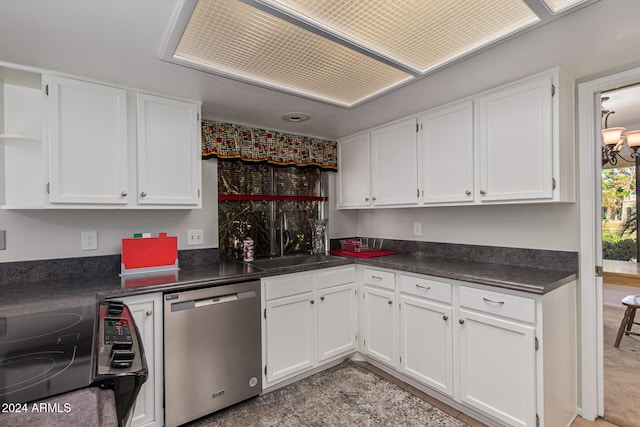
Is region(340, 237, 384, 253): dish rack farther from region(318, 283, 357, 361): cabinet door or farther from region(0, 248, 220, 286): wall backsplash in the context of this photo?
region(0, 248, 220, 286): wall backsplash

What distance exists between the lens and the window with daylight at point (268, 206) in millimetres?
2814

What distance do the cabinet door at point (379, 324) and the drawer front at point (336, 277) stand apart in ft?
0.53

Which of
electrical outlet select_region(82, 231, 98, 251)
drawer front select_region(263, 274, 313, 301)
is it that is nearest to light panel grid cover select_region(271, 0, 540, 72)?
drawer front select_region(263, 274, 313, 301)

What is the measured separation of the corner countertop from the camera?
5.14 ft

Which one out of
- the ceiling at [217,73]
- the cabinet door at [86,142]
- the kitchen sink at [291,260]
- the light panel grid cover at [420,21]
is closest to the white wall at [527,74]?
the ceiling at [217,73]

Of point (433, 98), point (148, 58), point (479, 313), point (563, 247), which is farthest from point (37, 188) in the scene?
point (563, 247)

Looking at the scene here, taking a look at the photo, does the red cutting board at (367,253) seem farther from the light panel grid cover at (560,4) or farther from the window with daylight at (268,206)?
the light panel grid cover at (560,4)

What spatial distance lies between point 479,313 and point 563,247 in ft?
2.50

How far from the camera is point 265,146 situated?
9.55ft

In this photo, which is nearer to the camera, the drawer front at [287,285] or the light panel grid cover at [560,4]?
the light panel grid cover at [560,4]

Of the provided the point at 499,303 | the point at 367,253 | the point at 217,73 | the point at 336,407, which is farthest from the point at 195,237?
the point at 499,303

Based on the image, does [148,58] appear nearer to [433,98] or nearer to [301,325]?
[433,98]

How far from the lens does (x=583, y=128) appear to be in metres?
1.97

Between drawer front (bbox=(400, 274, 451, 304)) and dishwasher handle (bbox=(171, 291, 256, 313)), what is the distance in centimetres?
113
